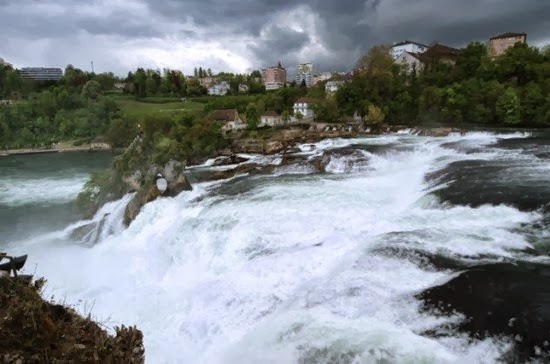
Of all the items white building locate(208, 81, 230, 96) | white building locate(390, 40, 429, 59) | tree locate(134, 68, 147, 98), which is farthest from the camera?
white building locate(208, 81, 230, 96)

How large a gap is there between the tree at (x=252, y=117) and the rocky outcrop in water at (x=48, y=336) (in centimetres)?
4884

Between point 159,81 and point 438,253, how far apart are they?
4008 inches

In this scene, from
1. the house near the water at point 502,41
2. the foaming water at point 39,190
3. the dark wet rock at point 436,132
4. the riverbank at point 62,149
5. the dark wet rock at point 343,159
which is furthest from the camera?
the house near the water at point 502,41

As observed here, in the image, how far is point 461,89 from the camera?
48.5 m

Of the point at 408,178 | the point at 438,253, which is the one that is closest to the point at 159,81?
the point at 408,178

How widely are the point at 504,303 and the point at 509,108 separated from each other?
4089 centimetres

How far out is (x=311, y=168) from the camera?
24.8m

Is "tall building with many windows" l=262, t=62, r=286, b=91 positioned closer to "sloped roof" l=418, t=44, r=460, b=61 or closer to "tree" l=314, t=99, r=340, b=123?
"sloped roof" l=418, t=44, r=460, b=61

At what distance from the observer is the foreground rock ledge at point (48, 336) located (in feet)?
14.7

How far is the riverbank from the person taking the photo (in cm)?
6378

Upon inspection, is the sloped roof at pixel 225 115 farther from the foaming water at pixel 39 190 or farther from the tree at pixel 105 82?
the tree at pixel 105 82

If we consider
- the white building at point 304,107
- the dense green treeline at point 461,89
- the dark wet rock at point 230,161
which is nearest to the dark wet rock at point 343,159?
the dark wet rock at point 230,161

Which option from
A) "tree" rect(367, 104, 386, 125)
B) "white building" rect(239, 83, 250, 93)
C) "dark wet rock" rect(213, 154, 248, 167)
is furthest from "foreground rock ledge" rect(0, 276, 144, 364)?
"white building" rect(239, 83, 250, 93)

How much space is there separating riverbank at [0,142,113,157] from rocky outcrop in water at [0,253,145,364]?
64074 mm
